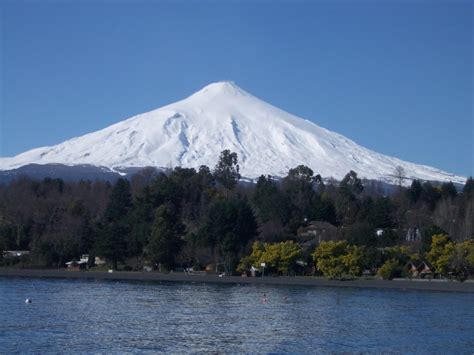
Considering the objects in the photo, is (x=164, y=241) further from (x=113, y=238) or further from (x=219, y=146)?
(x=219, y=146)

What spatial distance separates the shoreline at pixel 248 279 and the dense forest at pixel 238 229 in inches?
55.9

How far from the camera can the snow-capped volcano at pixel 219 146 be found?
115m

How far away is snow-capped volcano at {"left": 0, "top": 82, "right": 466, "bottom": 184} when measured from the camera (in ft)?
377

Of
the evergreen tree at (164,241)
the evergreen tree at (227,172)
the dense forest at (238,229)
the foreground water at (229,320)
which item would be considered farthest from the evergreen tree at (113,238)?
the evergreen tree at (227,172)

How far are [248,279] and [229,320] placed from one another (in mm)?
20194

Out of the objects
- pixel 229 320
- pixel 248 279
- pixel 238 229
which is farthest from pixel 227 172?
pixel 229 320

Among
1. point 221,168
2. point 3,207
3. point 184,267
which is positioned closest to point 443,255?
point 184,267

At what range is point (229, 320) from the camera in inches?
966

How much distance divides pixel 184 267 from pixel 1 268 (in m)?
10.9

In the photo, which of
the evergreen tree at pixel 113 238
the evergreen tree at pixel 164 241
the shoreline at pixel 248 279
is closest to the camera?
the shoreline at pixel 248 279

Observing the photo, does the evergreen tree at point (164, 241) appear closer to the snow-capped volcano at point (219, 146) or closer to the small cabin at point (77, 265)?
the small cabin at point (77, 265)

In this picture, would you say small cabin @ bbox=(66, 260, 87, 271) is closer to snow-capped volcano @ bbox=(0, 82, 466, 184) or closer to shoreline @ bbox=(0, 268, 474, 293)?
shoreline @ bbox=(0, 268, 474, 293)

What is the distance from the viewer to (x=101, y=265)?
51.2m

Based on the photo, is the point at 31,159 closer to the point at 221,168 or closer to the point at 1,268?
the point at 221,168
